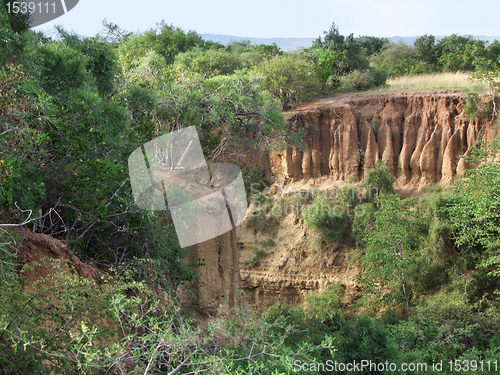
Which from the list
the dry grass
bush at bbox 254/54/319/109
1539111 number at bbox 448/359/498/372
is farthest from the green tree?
bush at bbox 254/54/319/109

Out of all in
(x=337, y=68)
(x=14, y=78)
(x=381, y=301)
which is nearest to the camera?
(x=14, y=78)

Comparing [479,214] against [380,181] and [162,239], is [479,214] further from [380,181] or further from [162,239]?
[162,239]

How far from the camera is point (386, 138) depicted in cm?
1941

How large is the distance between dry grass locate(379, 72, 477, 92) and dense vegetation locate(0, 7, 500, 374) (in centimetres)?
110

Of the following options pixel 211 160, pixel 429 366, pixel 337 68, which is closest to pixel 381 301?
pixel 429 366

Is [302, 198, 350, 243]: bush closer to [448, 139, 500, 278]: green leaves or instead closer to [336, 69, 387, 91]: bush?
[448, 139, 500, 278]: green leaves

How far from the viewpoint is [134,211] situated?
21.5ft

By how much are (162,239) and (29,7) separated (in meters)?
4.19

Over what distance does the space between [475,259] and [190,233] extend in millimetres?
9751

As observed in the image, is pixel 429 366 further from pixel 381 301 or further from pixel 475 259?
pixel 475 259

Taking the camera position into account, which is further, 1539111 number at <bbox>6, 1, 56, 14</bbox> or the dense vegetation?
1539111 number at <bbox>6, 1, 56, 14</bbox>

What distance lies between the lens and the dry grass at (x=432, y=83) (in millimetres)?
19636

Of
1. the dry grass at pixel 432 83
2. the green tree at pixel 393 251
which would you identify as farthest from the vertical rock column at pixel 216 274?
the dry grass at pixel 432 83

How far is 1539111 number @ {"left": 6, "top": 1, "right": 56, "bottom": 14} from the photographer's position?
7.17 meters
